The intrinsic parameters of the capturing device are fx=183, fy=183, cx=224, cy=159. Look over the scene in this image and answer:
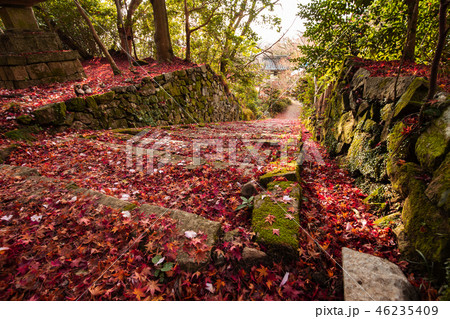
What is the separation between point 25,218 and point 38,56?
7.78 m

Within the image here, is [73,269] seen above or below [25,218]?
→ below

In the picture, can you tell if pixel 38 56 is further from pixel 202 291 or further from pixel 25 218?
pixel 202 291

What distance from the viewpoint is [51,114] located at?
5312 millimetres

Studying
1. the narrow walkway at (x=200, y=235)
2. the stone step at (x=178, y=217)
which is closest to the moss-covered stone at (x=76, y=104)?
the narrow walkway at (x=200, y=235)

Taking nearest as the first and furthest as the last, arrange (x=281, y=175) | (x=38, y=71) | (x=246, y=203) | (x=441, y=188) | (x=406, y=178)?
(x=441, y=188) < (x=406, y=178) < (x=246, y=203) < (x=281, y=175) < (x=38, y=71)

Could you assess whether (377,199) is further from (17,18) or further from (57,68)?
(17,18)

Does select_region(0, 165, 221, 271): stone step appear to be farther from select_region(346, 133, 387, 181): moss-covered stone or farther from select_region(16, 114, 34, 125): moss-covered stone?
select_region(346, 133, 387, 181): moss-covered stone

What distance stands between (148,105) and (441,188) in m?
8.82

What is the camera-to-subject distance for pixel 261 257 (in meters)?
1.93

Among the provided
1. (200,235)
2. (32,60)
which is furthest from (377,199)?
(32,60)

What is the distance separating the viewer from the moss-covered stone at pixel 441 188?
163 centimetres

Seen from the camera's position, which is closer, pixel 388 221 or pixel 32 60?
pixel 388 221

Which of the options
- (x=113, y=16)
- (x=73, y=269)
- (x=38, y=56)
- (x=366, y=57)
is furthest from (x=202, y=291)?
(x=113, y=16)

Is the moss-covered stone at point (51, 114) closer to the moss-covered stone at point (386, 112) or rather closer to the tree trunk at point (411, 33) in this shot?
the moss-covered stone at point (386, 112)
